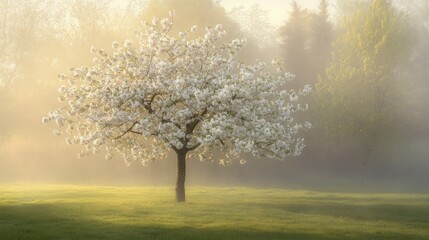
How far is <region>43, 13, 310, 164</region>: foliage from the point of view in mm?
36250

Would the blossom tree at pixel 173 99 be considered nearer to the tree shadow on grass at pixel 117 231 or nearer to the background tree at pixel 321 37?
the tree shadow on grass at pixel 117 231

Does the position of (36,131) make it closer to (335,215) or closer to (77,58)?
(77,58)

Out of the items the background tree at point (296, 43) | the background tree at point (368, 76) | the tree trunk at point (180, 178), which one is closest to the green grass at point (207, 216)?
the tree trunk at point (180, 178)

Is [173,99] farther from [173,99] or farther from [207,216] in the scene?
[207,216]

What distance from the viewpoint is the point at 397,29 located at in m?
64.4

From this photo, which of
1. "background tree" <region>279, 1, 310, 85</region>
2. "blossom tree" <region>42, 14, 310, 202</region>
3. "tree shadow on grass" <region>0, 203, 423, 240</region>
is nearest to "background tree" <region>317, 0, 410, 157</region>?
"background tree" <region>279, 1, 310, 85</region>

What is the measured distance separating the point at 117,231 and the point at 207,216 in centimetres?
747

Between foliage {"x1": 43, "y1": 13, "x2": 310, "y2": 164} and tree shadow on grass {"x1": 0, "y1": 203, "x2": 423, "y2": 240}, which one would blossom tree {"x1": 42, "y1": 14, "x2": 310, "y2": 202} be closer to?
foliage {"x1": 43, "y1": 13, "x2": 310, "y2": 164}

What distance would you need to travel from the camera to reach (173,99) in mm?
37125

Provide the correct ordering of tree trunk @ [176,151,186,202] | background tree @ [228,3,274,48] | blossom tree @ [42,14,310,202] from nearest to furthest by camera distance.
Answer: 1. blossom tree @ [42,14,310,202]
2. tree trunk @ [176,151,186,202]
3. background tree @ [228,3,274,48]

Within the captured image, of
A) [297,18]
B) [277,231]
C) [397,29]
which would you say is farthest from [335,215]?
[297,18]

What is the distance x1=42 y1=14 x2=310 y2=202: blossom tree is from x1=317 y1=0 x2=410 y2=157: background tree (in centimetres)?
2818

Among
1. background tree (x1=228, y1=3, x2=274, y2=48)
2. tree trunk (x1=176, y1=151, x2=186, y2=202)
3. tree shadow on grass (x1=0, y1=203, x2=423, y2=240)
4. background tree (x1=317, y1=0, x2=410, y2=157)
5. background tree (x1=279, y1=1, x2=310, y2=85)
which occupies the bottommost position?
tree shadow on grass (x1=0, y1=203, x2=423, y2=240)

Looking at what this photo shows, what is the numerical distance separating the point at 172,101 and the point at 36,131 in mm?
53359
